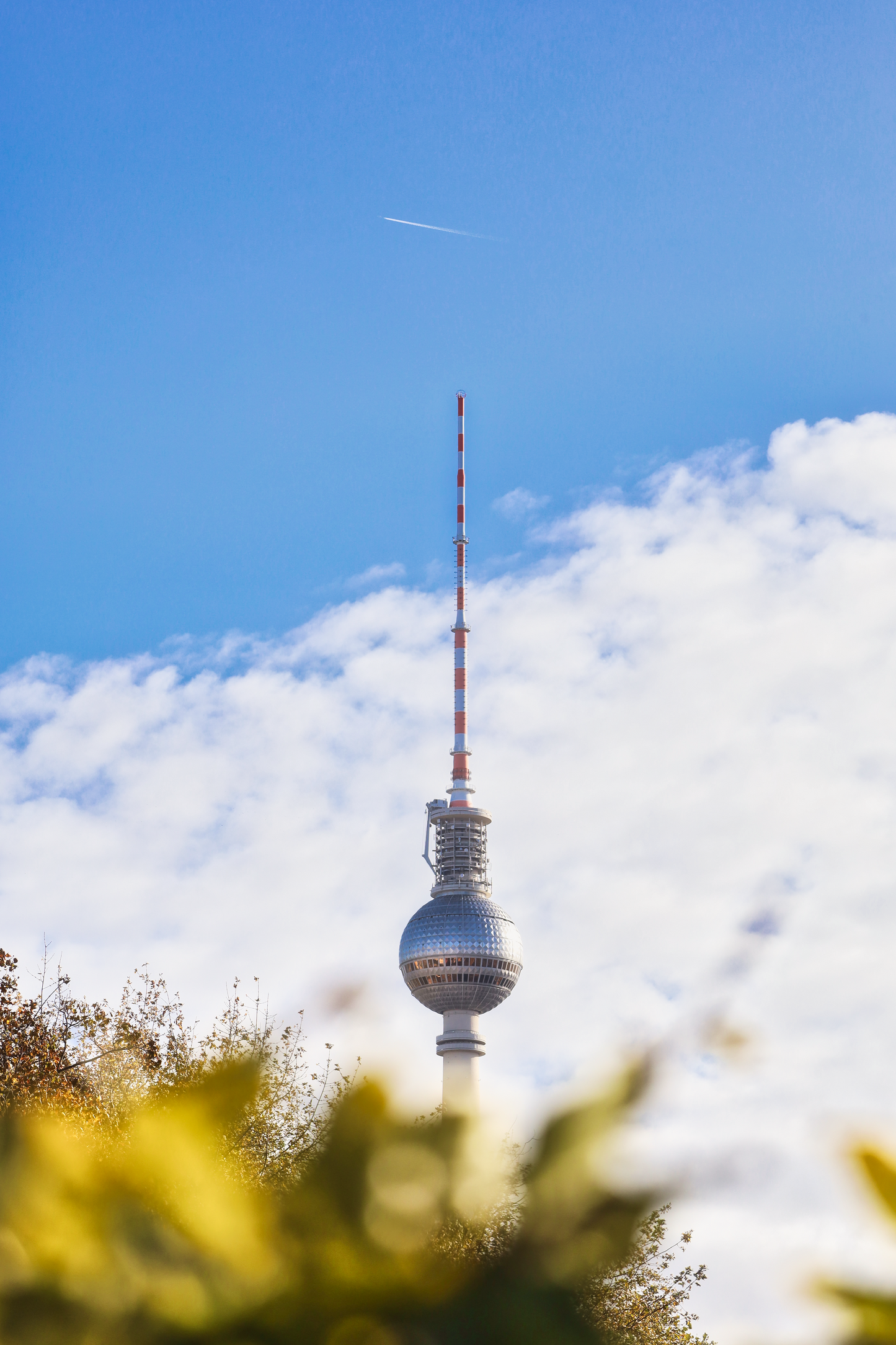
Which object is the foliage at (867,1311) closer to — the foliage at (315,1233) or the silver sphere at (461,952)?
the foliage at (315,1233)

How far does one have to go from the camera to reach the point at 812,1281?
1.43 metres

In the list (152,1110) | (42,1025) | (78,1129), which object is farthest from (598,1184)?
(42,1025)

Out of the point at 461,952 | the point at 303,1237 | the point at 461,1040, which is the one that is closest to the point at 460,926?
the point at 461,952

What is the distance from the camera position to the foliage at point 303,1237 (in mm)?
1506

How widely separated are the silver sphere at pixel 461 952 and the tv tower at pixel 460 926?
0.05 m

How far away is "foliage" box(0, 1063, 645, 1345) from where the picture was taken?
1506 mm

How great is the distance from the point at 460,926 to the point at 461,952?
2317 mm

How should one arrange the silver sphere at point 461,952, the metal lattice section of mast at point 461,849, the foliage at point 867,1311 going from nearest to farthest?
the foliage at point 867,1311 → the silver sphere at point 461,952 → the metal lattice section of mast at point 461,849

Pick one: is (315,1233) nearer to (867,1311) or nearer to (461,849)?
(867,1311)

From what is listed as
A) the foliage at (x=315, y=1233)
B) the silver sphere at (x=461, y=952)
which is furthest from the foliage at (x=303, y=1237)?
the silver sphere at (x=461, y=952)

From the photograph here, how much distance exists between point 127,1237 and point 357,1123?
30 centimetres

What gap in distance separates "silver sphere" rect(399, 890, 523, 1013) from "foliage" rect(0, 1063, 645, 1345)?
12228 cm

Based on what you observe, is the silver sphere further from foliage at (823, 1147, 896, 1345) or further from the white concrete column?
foliage at (823, 1147, 896, 1345)

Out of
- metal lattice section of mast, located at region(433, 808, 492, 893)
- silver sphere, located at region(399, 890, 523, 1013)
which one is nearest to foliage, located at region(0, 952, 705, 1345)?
silver sphere, located at region(399, 890, 523, 1013)
